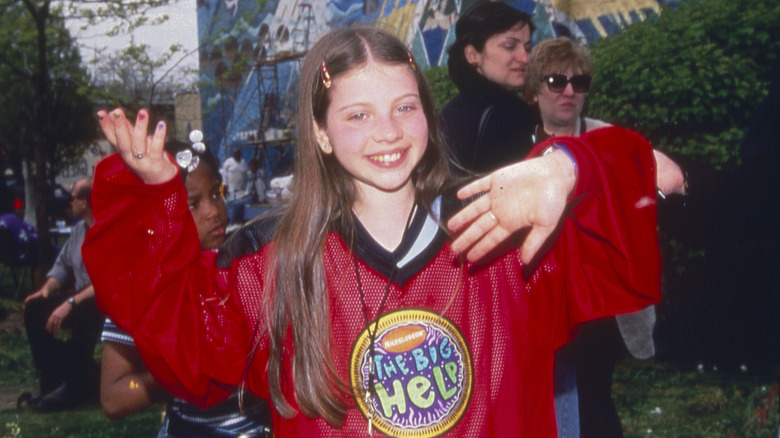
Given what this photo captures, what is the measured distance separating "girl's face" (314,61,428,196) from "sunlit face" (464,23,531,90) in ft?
4.42

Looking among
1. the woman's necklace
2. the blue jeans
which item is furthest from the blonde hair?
the woman's necklace

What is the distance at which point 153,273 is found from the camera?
5.62 ft

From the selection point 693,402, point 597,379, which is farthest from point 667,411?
point 597,379

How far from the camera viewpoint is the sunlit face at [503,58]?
333cm

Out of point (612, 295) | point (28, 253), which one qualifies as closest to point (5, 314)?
point (28, 253)

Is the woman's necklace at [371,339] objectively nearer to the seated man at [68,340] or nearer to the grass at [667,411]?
the grass at [667,411]

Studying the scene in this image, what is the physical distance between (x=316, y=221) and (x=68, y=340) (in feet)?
17.8

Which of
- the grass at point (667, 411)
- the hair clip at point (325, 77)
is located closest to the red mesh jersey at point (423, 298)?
the hair clip at point (325, 77)

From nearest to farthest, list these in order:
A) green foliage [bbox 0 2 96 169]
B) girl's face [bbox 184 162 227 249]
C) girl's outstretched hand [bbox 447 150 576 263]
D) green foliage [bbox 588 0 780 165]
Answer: girl's outstretched hand [bbox 447 150 576 263]
girl's face [bbox 184 162 227 249]
green foliage [bbox 588 0 780 165]
green foliage [bbox 0 2 96 169]

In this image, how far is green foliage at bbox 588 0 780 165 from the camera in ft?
18.7

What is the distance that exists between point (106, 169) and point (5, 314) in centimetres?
1019

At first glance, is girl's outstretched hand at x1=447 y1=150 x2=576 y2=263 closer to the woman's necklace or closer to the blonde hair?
the woman's necklace

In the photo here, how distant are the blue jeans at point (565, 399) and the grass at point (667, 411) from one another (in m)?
2.44

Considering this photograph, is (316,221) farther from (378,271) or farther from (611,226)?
(611,226)
